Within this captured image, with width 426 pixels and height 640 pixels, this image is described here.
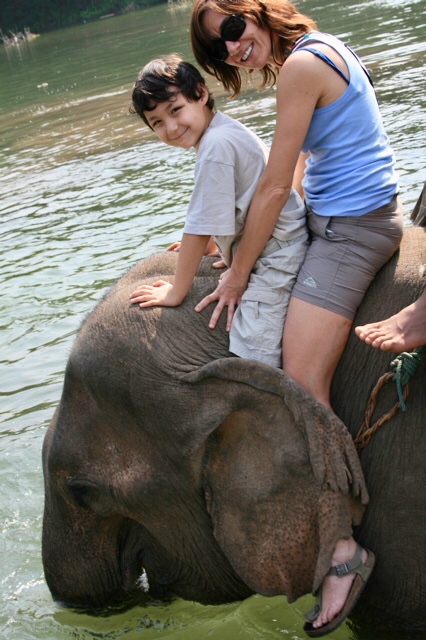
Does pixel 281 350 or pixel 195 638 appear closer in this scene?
pixel 281 350

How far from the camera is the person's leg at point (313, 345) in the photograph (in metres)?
3.36

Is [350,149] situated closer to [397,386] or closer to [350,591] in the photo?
[397,386]

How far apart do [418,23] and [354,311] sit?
16078mm

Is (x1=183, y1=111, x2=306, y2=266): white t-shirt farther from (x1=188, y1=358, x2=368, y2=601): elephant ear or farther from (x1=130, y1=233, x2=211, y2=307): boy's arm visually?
(x1=188, y1=358, x2=368, y2=601): elephant ear

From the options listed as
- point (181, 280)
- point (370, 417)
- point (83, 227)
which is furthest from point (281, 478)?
point (83, 227)

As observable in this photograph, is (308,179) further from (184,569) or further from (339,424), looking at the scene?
(184,569)

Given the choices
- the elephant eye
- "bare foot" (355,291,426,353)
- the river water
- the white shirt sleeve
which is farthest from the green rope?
the elephant eye

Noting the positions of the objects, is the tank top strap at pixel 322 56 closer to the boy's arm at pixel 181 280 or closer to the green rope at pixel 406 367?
the boy's arm at pixel 181 280

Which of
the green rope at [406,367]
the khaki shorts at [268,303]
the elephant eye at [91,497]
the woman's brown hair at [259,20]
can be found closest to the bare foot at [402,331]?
the green rope at [406,367]

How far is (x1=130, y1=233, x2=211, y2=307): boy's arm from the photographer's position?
3561 mm

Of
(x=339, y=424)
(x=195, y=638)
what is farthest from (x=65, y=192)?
(x=339, y=424)

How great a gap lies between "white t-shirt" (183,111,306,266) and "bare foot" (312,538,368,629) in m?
1.16

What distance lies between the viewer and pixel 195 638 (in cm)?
440

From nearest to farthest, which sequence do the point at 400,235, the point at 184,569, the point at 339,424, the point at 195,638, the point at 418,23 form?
1. the point at 339,424
2. the point at 400,235
3. the point at 184,569
4. the point at 195,638
5. the point at 418,23
